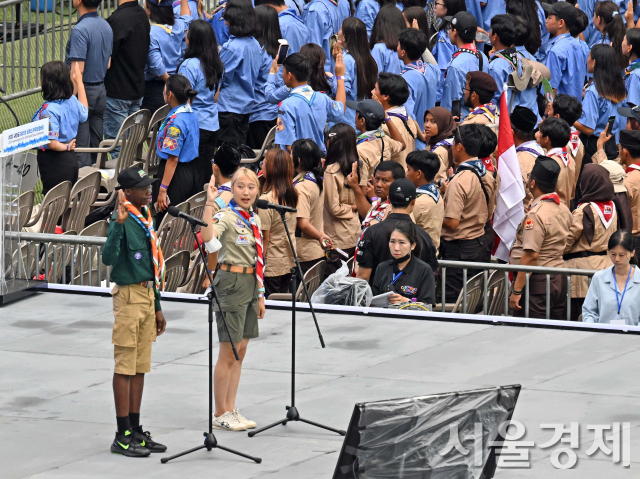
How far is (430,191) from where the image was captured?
1048cm

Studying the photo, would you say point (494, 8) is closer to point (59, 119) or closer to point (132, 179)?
point (59, 119)

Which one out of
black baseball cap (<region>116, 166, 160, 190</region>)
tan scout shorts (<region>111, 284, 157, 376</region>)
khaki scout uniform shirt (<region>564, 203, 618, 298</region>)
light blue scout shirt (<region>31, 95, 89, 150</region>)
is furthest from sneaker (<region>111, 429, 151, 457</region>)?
light blue scout shirt (<region>31, 95, 89, 150</region>)

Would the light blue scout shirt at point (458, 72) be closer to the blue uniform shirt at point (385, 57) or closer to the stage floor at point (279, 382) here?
the blue uniform shirt at point (385, 57)

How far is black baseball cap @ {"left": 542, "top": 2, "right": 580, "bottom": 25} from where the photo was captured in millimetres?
15000

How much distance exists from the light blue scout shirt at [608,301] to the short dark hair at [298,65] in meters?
3.97

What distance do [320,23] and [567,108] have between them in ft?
13.3

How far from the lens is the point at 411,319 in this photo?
10.1m

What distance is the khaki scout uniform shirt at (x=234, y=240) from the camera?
7.46 meters

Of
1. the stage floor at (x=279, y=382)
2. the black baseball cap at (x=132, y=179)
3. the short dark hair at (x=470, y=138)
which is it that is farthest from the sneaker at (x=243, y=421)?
the short dark hair at (x=470, y=138)

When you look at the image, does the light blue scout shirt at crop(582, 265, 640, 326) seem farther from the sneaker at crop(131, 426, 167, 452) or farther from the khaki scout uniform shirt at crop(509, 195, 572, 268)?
the sneaker at crop(131, 426, 167, 452)

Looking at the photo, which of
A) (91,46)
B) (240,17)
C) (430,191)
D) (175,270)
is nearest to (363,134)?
(430,191)

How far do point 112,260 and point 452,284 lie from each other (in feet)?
14.6

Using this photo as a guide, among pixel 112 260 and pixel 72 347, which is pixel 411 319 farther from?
pixel 112 260

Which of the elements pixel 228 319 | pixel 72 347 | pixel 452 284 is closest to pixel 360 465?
pixel 228 319
